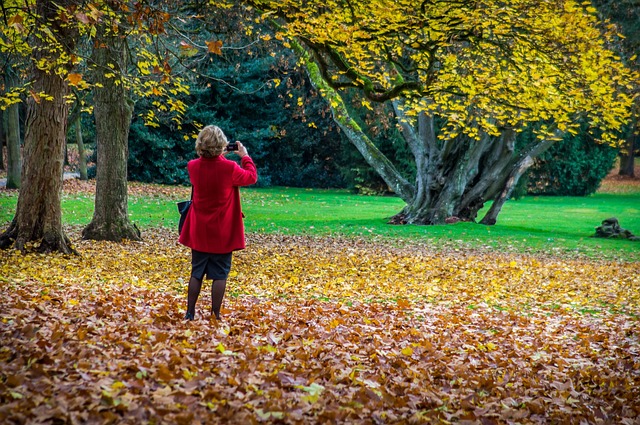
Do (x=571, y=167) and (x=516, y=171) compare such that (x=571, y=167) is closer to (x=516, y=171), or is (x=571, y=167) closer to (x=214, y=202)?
(x=516, y=171)

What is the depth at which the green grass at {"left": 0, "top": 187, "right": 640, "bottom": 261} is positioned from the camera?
19.0 metres

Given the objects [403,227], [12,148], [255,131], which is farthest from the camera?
[255,131]

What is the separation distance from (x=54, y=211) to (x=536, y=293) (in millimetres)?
8254

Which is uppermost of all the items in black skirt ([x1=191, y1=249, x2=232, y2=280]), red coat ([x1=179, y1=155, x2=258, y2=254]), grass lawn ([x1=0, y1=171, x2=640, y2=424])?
red coat ([x1=179, y1=155, x2=258, y2=254])

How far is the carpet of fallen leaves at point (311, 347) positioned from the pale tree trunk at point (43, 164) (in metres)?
0.51

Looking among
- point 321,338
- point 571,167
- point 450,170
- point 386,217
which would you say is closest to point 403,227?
point 450,170

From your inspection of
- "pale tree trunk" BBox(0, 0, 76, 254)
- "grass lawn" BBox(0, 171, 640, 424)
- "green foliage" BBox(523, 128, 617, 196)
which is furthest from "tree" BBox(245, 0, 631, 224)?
"green foliage" BBox(523, 128, 617, 196)

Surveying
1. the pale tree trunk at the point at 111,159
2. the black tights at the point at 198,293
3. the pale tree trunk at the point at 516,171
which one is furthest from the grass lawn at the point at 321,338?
the pale tree trunk at the point at 516,171

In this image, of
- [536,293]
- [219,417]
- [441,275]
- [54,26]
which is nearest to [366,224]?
[441,275]

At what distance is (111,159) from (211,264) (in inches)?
363

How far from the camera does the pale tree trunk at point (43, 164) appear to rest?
11.6 m

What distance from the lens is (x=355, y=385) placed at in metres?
5.16

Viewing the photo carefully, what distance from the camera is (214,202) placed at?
256 inches

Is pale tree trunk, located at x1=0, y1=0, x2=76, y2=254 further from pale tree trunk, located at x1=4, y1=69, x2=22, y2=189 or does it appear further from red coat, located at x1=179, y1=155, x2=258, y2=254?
pale tree trunk, located at x1=4, y1=69, x2=22, y2=189
